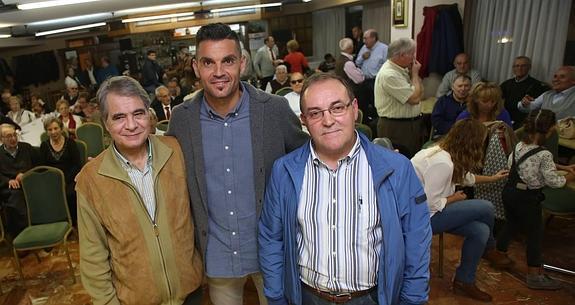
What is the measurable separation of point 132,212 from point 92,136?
12.9 feet

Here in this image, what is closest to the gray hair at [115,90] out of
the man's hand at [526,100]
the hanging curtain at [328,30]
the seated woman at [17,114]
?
the man's hand at [526,100]

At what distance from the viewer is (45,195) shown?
11.2ft

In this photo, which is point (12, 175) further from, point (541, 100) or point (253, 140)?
point (541, 100)

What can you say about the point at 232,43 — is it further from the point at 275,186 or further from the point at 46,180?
the point at 46,180

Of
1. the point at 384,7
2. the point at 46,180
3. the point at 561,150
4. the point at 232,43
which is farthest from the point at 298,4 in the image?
the point at 232,43

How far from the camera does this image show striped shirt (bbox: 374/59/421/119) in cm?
367

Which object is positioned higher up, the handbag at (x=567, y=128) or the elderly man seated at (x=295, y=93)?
the elderly man seated at (x=295, y=93)

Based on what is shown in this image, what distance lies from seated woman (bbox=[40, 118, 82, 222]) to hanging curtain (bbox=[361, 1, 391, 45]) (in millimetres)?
6328

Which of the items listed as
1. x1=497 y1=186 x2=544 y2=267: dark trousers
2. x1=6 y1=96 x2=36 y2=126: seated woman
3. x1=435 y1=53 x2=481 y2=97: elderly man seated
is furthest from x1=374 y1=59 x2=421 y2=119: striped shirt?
x1=6 y1=96 x2=36 y2=126: seated woman

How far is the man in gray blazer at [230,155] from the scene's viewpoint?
1.59m

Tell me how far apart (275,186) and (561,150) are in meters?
3.88

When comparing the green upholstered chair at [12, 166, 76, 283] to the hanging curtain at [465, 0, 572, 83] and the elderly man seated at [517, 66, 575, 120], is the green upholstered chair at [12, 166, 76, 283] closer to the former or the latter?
the elderly man seated at [517, 66, 575, 120]

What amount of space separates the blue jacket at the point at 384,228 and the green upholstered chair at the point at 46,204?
2.45 meters

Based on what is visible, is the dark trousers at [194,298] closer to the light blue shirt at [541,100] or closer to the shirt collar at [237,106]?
the shirt collar at [237,106]
